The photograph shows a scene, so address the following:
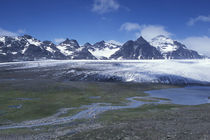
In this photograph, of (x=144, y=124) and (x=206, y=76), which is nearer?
(x=144, y=124)

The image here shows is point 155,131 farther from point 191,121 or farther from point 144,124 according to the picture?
point 191,121

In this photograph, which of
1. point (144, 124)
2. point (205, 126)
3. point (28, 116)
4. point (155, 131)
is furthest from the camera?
point (28, 116)

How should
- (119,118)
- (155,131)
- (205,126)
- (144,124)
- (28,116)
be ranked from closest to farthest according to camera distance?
(155,131) → (205,126) → (144,124) → (119,118) → (28,116)

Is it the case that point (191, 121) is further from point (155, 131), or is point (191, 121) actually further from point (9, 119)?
point (9, 119)

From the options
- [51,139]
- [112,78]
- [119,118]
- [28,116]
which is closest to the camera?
[51,139]

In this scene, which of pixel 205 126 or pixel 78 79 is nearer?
pixel 205 126

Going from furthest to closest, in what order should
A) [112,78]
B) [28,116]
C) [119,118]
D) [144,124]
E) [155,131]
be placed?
[112,78] < [28,116] < [119,118] < [144,124] < [155,131]

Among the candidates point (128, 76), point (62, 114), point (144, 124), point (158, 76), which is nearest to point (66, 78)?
point (128, 76)

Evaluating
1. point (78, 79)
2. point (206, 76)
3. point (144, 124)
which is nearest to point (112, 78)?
point (78, 79)
